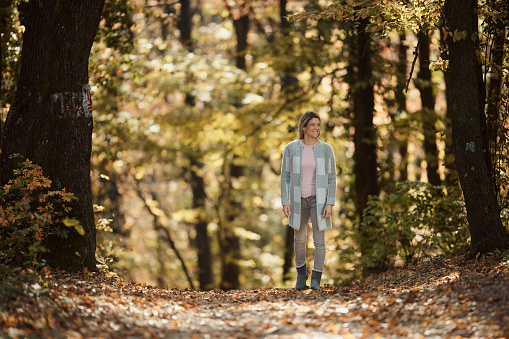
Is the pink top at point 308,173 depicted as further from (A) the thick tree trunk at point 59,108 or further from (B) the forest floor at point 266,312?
(A) the thick tree trunk at point 59,108

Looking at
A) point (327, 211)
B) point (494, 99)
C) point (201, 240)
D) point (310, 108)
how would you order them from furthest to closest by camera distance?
point (201, 240) → point (310, 108) → point (494, 99) → point (327, 211)

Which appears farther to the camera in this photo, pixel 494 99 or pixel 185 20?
pixel 185 20

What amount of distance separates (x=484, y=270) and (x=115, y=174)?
11892 millimetres

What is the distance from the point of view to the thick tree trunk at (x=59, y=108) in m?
7.36

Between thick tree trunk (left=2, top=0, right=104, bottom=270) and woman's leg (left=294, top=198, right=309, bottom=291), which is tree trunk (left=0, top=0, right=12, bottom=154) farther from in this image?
woman's leg (left=294, top=198, right=309, bottom=291)

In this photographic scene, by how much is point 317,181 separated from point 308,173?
0.55 ft

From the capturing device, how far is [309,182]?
7332mm

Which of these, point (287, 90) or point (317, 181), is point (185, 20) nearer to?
point (287, 90)

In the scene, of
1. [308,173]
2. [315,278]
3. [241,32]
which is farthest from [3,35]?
[241,32]

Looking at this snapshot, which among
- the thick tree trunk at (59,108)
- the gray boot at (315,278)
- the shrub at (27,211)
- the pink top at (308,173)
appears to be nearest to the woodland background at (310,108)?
the thick tree trunk at (59,108)

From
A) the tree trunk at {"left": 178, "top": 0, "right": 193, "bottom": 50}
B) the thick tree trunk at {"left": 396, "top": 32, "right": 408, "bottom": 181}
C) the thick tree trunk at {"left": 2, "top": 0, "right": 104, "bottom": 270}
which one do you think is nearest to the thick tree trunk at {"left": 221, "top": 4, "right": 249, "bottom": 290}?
the tree trunk at {"left": 178, "top": 0, "right": 193, "bottom": 50}

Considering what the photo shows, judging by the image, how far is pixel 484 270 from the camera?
6.81m

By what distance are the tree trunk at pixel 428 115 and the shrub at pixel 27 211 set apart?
800 centimetres

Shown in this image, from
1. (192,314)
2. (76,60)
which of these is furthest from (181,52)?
(192,314)
